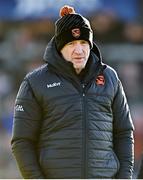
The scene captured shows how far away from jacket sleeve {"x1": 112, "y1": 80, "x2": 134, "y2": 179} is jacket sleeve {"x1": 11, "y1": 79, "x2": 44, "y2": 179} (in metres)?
0.47

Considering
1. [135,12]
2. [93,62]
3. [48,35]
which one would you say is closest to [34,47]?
[48,35]

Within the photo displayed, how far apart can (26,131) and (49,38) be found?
1020 cm

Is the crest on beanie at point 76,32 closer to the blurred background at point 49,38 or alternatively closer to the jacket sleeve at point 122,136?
the jacket sleeve at point 122,136

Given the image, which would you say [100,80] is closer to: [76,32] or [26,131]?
[76,32]

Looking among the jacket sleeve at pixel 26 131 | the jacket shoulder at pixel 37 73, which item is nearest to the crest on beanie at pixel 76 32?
the jacket shoulder at pixel 37 73

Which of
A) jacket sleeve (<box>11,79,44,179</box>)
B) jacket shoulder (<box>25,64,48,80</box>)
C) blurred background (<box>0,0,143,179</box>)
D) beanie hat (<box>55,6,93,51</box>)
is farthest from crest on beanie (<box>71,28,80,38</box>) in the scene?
blurred background (<box>0,0,143,179</box>)

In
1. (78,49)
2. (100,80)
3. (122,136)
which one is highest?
(78,49)

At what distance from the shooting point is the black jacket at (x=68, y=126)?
5277 millimetres

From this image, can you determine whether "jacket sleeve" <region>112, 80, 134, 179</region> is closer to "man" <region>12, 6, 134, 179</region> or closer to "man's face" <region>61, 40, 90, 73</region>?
"man" <region>12, 6, 134, 179</region>

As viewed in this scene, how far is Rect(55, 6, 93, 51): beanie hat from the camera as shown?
5.43 m

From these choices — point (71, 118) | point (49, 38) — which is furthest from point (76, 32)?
point (49, 38)

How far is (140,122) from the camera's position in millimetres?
14398

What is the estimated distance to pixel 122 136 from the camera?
216 inches

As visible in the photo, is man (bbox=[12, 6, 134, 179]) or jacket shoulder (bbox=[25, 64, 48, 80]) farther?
jacket shoulder (bbox=[25, 64, 48, 80])
